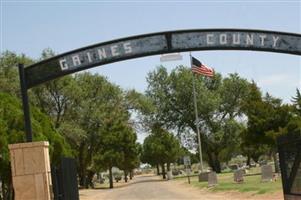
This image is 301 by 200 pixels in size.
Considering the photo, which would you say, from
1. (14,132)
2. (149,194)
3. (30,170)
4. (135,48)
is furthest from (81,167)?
(30,170)

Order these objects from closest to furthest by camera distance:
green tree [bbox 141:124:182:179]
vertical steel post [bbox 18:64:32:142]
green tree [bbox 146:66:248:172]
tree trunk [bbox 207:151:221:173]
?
1. vertical steel post [bbox 18:64:32:142]
2. green tree [bbox 146:66:248:172]
3. tree trunk [bbox 207:151:221:173]
4. green tree [bbox 141:124:182:179]

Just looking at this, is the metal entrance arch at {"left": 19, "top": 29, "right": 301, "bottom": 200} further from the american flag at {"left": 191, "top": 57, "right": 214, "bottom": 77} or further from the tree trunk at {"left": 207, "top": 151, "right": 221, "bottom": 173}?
the tree trunk at {"left": 207, "top": 151, "right": 221, "bottom": 173}

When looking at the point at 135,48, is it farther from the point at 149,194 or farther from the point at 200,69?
the point at 200,69

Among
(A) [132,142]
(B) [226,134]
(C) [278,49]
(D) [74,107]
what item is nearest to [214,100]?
(B) [226,134]

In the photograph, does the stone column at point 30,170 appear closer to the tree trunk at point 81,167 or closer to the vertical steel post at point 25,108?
the vertical steel post at point 25,108

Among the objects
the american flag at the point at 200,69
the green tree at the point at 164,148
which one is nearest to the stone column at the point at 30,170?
the american flag at the point at 200,69

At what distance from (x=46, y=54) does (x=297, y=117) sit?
25.1 metres

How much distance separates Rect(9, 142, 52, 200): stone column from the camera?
42.9ft

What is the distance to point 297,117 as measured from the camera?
2351 inches

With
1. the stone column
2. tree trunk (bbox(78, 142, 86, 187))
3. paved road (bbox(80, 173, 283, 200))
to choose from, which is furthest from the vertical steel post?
tree trunk (bbox(78, 142, 86, 187))

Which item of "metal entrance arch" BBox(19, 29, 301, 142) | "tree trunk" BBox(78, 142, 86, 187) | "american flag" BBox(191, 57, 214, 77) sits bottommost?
"tree trunk" BBox(78, 142, 86, 187)

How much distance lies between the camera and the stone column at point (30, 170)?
13070mm

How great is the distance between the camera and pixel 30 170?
13.1 meters

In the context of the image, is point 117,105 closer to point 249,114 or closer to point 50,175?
point 249,114
